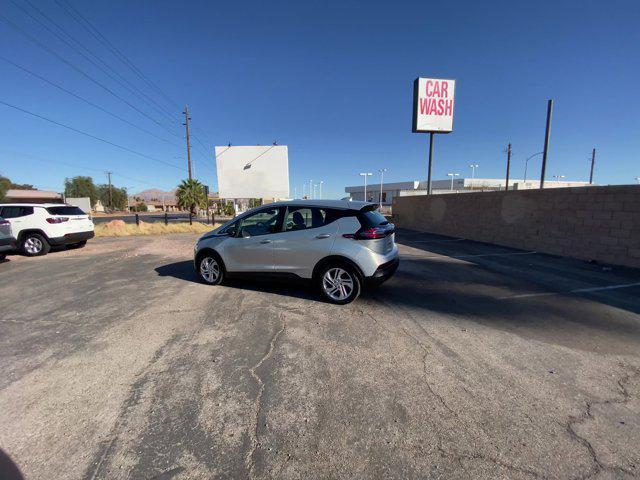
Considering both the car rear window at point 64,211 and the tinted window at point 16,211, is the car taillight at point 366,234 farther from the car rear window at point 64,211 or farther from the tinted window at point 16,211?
the tinted window at point 16,211

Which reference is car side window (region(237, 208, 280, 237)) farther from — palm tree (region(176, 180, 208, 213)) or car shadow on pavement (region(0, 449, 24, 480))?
palm tree (region(176, 180, 208, 213))

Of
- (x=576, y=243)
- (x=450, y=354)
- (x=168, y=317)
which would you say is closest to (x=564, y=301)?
(x=450, y=354)

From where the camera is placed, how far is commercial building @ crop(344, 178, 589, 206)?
63062 mm

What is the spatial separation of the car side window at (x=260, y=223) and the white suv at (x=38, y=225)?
27.2 feet

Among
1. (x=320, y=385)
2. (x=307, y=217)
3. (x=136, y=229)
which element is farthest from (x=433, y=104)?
(x=320, y=385)


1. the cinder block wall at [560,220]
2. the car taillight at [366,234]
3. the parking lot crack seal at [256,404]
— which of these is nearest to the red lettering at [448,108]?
the cinder block wall at [560,220]

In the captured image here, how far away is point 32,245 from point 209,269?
26.4 feet

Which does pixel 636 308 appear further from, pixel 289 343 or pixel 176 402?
pixel 176 402

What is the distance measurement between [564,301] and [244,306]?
212 inches

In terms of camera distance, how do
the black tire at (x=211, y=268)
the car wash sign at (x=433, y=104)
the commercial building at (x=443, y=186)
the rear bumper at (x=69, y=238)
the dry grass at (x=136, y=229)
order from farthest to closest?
the commercial building at (x=443, y=186)
the car wash sign at (x=433, y=104)
the dry grass at (x=136, y=229)
the rear bumper at (x=69, y=238)
the black tire at (x=211, y=268)

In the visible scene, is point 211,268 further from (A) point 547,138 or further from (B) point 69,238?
(A) point 547,138

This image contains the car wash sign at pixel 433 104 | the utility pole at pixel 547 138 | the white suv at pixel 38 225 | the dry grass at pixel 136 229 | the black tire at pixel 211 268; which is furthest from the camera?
the car wash sign at pixel 433 104

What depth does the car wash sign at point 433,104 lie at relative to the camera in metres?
18.4

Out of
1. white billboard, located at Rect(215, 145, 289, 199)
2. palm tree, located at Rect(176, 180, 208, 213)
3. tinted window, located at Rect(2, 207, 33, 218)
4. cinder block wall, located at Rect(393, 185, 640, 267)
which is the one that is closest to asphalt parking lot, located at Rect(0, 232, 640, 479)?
cinder block wall, located at Rect(393, 185, 640, 267)
